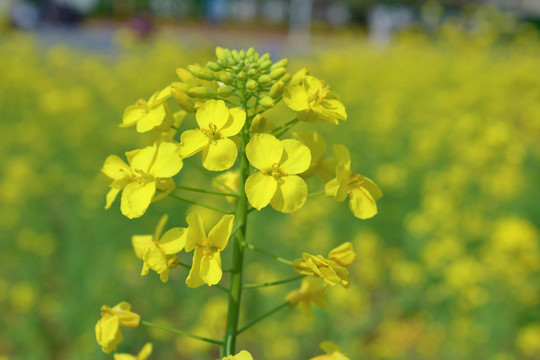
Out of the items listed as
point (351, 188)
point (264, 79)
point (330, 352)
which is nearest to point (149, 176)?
point (264, 79)

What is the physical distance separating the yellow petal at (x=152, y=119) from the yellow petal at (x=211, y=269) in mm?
344

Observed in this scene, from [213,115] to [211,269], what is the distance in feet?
1.15

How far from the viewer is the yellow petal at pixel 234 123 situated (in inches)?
40.8

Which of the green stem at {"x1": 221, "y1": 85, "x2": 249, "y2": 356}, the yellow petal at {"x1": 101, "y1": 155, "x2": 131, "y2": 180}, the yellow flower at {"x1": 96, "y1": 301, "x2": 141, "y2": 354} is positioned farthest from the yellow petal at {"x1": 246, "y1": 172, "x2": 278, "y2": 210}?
the yellow flower at {"x1": 96, "y1": 301, "x2": 141, "y2": 354}

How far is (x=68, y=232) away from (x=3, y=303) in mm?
835

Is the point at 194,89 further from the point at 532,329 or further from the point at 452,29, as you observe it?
the point at 452,29

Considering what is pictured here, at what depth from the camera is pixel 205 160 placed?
1021mm

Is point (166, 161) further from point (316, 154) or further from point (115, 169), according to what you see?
point (316, 154)

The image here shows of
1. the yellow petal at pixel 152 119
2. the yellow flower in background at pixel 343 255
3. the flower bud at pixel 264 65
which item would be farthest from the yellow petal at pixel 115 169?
the yellow flower in background at pixel 343 255

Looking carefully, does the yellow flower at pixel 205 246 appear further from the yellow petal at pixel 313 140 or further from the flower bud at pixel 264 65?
the flower bud at pixel 264 65

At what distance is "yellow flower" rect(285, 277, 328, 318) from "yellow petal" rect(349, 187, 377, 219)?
27 cm

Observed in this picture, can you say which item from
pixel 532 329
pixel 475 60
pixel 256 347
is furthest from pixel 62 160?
pixel 475 60

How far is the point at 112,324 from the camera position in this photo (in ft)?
3.78

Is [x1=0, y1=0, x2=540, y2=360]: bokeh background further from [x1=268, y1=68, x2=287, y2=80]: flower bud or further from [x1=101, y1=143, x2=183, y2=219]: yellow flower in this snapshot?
[x1=268, y1=68, x2=287, y2=80]: flower bud
